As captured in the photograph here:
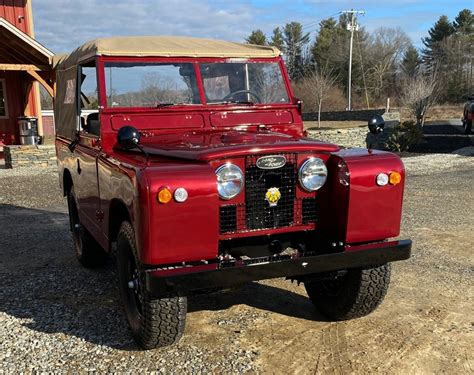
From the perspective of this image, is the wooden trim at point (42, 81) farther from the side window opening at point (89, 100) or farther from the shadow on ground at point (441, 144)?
the shadow on ground at point (441, 144)

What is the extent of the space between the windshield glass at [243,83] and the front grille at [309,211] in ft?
A: 5.18

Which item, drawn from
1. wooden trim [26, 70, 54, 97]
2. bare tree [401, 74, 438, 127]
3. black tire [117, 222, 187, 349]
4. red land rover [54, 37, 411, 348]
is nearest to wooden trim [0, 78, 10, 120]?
wooden trim [26, 70, 54, 97]

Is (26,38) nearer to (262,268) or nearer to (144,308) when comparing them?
(144,308)

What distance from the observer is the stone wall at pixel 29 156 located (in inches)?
569

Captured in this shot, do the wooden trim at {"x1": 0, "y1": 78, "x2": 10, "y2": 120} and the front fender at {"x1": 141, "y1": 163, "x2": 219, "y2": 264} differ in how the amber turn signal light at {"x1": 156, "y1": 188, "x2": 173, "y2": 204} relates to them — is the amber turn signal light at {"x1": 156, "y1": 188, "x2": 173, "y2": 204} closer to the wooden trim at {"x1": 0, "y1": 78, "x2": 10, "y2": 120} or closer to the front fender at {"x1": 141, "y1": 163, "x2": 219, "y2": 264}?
the front fender at {"x1": 141, "y1": 163, "x2": 219, "y2": 264}

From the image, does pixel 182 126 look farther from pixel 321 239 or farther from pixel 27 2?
pixel 27 2

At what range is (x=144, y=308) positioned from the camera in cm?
338

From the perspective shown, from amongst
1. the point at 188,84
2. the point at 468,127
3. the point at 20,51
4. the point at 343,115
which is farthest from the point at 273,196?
the point at 343,115

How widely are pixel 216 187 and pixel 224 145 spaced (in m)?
0.50

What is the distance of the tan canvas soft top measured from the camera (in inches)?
181

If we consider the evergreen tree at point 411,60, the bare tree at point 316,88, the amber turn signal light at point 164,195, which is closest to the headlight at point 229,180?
the amber turn signal light at point 164,195

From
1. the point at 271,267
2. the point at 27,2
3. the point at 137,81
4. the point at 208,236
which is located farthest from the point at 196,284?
the point at 27,2

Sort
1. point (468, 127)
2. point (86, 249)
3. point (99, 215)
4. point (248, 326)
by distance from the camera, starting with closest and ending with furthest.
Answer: point (248, 326), point (99, 215), point (86, 249), point (468, 127)

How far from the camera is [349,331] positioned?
12.9ft
